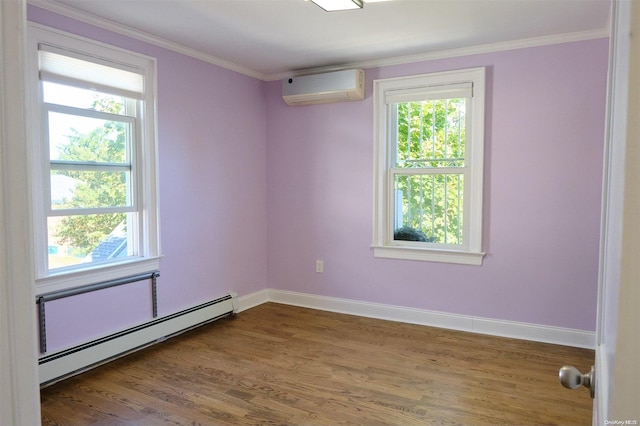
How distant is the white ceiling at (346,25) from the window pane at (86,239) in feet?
4.55

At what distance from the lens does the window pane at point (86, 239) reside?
2939mm

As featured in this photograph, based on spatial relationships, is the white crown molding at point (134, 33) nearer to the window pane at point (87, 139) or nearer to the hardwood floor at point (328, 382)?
the window pane at point (87, 139)

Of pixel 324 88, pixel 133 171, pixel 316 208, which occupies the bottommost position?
pixel 316 208

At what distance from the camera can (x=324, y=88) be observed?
4176 mm

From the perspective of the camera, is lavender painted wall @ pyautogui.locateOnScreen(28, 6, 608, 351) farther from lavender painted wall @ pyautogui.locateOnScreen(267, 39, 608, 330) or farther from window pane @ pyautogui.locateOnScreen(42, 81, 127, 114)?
window pane @ pyautogui.locateOnScreen(42, 81, 127, 114)

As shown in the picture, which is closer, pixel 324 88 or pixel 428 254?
pixel 428 254

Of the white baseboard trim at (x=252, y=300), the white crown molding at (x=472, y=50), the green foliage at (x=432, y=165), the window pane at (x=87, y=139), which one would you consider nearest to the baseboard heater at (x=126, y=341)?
the white baseboard trim at (x=252, y=300)

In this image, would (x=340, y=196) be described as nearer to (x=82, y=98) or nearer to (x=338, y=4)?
(x=338, y=4)

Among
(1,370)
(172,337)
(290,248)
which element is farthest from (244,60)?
(1,370)

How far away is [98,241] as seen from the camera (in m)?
3.24

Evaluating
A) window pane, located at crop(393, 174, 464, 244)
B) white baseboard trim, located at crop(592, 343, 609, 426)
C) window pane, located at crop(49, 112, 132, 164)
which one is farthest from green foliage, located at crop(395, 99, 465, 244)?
white baseboard trim, located at crop(592, 343, 609, 426)

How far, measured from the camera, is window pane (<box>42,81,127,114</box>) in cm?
285

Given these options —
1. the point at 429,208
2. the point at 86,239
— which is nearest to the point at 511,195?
the point at 429,208

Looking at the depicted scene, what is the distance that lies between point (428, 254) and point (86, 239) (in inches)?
110
